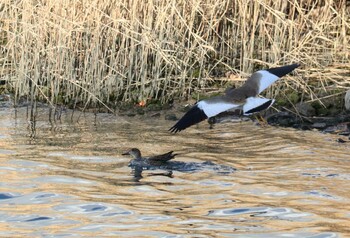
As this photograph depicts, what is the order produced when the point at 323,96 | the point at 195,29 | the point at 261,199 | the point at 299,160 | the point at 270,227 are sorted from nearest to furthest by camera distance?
the point at 270,227 → the point at 261,199 → the point at 299,160 → the point at 323,96 → the point at 195,29

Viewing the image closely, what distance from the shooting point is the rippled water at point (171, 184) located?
23.0ft

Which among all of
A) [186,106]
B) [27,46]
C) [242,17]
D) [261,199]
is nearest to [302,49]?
[242,17]

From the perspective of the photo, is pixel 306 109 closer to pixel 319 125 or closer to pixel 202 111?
pixel 319 125

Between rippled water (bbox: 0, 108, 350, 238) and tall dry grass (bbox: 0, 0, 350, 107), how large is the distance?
0.85 m

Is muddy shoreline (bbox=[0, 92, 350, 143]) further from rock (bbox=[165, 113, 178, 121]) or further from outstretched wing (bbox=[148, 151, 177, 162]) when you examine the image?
outstretched wing (bbox=[148, 151, 177, 162])

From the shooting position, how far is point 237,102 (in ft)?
32.9

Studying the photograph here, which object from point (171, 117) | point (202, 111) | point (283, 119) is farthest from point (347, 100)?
point (202, 111)

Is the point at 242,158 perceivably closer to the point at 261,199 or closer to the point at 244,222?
the point at 261,199

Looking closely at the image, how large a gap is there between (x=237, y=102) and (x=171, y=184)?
182 cm

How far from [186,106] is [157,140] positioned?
1.61m

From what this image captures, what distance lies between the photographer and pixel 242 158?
9703 millimetres

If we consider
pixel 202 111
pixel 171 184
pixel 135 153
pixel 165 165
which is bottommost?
pixel 171 184

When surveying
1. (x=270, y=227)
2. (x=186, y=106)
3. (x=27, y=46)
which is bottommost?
(x=270, y=227)

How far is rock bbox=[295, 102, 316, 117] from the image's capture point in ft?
38.2
